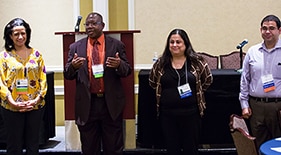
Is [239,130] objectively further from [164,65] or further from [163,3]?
[163,3]

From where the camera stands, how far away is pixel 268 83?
10.1ft

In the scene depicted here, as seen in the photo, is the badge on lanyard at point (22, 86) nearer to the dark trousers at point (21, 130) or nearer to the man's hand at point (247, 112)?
the dark trousers at point (21, 130)

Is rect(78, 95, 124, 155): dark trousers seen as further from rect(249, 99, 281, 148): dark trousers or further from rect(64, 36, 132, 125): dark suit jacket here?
rect(249, 99, 281, 148): dark trousers

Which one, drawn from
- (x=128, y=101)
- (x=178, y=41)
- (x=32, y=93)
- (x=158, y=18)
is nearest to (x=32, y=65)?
(x=32, y=93)

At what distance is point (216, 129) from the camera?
412 centimetres

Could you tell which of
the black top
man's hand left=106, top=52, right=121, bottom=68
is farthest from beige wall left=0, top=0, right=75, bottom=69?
the black top

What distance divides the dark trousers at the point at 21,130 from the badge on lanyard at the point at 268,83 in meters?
1.86

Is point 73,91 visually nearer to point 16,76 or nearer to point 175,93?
point 16,76

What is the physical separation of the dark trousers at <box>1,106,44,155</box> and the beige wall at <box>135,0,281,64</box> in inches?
107

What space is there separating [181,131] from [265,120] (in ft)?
2.21

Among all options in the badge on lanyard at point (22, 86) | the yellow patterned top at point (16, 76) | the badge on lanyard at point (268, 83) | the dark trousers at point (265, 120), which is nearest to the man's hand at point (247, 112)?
the dark trousers at point (265, 120)

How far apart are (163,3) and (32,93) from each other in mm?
3045

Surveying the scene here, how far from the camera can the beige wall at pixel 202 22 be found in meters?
5.78

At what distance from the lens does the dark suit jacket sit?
3.32m
